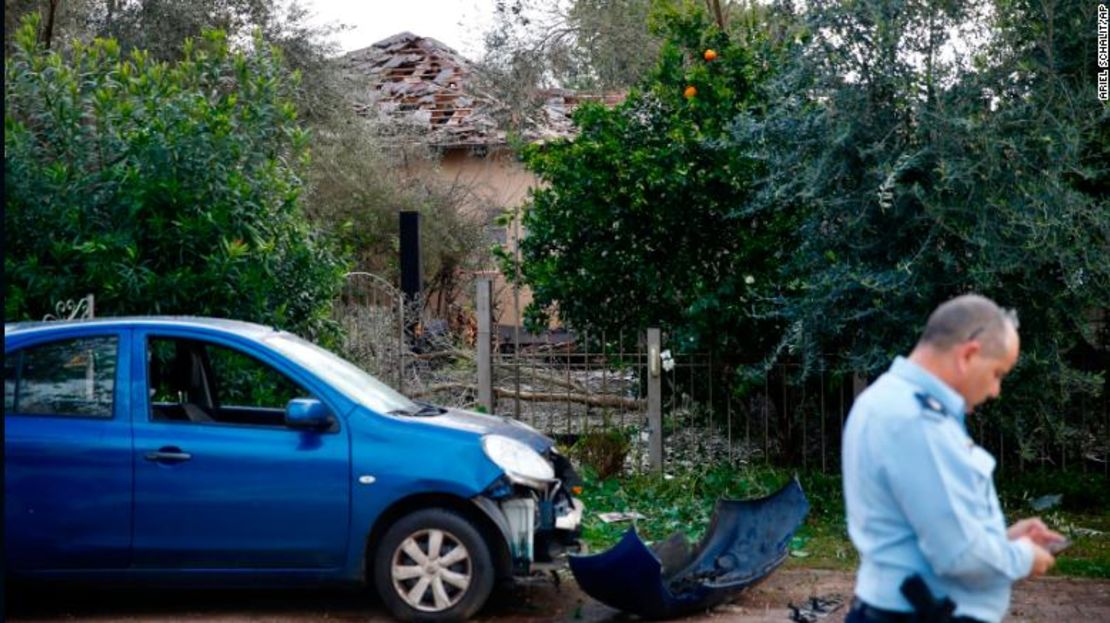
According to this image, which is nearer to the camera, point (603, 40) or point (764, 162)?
point (764, 162)

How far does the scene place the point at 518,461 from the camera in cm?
771

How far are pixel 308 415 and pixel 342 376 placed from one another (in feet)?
1.93

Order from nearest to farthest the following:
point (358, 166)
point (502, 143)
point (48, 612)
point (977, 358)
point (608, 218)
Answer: point (977, 358), point (48, 612), point (608, 218), point (358, 166), point (502, 143)

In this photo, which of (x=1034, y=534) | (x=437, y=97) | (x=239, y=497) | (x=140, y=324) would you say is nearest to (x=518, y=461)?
(x=239, y=497)

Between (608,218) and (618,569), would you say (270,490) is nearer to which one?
(618,569)

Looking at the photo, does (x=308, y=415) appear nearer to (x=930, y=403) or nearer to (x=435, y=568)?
(x=435, y=568)

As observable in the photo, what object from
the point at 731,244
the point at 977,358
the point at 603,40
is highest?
the point at 603,40

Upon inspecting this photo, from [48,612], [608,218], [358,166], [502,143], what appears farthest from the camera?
[502,143]

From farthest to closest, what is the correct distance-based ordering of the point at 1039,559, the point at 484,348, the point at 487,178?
1. the point at 487,178
2. the point at 484,348
3. the point at 1039,559

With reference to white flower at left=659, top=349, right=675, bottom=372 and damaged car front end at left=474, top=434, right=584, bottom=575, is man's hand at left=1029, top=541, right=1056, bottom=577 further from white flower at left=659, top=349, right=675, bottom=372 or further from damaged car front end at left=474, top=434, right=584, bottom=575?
white flower at left=659, top=349, right=675, bottom=372

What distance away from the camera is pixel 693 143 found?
11602 millimetres

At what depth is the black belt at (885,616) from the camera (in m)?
3.72

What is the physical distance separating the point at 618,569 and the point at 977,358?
3.93 m

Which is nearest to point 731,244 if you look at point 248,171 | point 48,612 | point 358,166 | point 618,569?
point 248,171
